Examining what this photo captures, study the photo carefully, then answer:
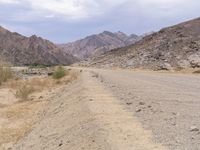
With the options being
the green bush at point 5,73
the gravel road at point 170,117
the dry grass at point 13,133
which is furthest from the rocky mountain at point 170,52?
the dry grass at point 13,133

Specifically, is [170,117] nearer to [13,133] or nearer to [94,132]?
[94,132]

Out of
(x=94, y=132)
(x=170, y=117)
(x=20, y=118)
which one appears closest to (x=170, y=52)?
(x=20, y=118)

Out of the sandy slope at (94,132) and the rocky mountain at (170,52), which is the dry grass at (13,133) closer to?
the sandy slope at (94,132)

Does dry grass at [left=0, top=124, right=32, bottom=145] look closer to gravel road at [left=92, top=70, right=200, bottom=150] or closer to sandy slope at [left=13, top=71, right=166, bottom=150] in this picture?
sandy slope at [left=13, top=71, right=166, bottom=150]

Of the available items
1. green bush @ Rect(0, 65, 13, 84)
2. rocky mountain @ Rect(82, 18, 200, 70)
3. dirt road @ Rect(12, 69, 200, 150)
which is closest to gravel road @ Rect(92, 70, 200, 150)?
dirt road @ Rect(12, 69, 200, 150)

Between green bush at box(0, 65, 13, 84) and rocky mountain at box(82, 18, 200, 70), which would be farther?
rocky mountain at box(82, 18, 200, 70)

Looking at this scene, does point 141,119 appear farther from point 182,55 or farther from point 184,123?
point 182,55

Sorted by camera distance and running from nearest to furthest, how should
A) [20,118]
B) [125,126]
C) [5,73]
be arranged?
[125,126] < [20,118] < [5,73]

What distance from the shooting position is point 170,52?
82.3 metres

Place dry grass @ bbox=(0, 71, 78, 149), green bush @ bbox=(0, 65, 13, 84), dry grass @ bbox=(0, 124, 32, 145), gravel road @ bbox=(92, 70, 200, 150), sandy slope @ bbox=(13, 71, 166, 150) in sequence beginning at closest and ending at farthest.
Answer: gravel road @ bbox=(92, 70, 200, 150), sandy slope @ bbox=(13, 71, 166, 150), dry grass @ bbox=(0, 124, 32, 145), dry grass @ bbox=(0, 71, 78, 149), green bush @ bbox=(0, 65, 13, 84)

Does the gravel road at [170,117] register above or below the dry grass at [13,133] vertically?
above

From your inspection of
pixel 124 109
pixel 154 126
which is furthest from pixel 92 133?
pixel 124 109

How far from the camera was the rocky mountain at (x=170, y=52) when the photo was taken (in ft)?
245

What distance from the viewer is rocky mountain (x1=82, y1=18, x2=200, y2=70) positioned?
74562mm
